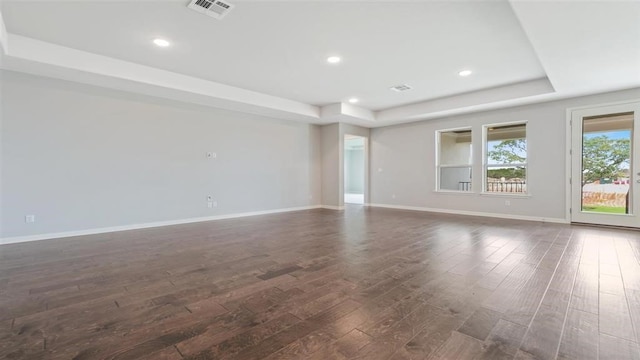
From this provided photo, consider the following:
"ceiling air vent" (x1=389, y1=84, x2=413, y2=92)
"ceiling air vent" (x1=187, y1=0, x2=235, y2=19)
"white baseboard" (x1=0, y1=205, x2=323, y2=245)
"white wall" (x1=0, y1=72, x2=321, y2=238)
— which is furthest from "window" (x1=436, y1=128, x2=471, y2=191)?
"ceiling air vent" (x1=187, y1=0, x2=235, y2=19)

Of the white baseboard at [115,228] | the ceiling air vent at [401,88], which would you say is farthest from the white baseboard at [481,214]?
the white baseboard at [115,228]

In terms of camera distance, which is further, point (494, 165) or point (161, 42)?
point (494, 165)

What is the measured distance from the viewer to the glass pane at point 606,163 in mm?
5099

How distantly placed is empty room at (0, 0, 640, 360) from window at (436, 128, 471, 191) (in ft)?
0.20

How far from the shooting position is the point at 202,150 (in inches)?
235

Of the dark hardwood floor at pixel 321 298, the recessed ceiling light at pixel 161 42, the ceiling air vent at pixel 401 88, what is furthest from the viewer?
the ceiling air vent at pixel 401 88

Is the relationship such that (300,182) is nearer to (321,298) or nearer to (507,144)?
(507,144)

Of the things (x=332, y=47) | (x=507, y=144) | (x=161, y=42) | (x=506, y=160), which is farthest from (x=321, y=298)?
(x=507, y=144)

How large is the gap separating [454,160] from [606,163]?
297 cm

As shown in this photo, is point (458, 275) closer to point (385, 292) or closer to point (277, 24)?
point (385, 292)

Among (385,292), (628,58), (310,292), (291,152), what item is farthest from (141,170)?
(628,58)

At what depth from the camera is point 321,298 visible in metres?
2.24

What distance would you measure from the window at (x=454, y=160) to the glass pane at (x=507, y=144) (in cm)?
54

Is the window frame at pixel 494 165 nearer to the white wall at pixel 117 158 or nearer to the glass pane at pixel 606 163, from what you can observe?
the glass pane at pixel 606 163
